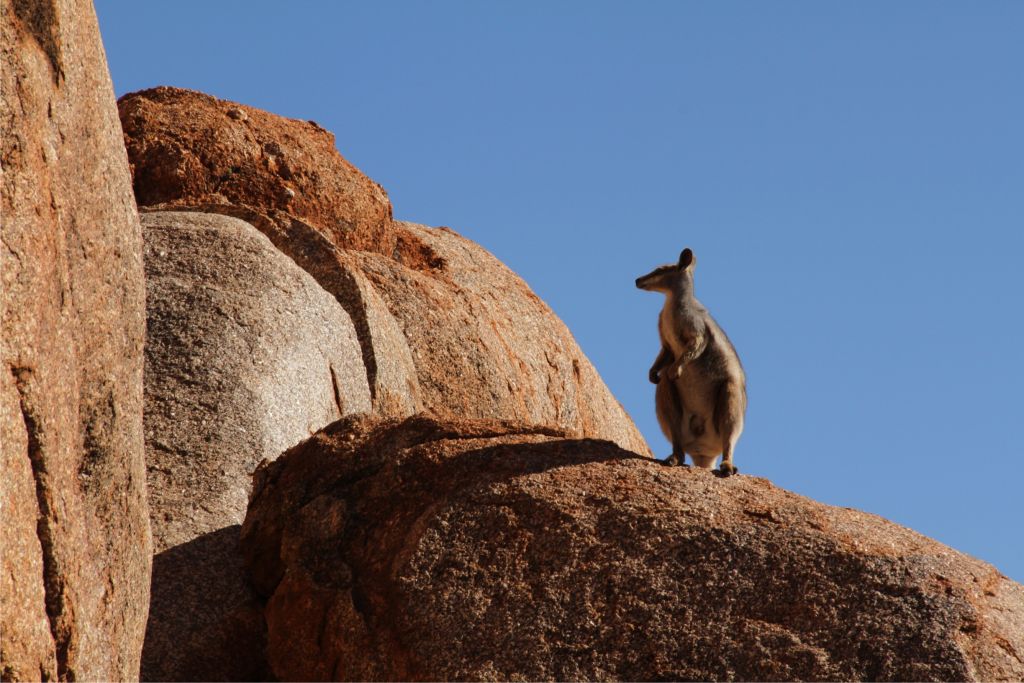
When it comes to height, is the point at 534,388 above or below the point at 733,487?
above

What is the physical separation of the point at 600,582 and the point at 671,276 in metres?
4.51

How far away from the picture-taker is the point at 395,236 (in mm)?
18438

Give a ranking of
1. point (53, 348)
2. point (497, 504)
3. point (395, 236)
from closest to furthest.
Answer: point (53, 348) → point (497, 504) → point (395, 236)

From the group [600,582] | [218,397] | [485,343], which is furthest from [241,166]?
[600,582]

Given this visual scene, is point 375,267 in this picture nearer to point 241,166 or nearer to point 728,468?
point 241,166

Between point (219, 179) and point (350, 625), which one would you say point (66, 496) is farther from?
point (219, 179)

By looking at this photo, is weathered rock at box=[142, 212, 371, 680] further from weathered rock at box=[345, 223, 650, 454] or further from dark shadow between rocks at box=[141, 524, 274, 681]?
weathered rock at box=[345, 223, 650, 454]

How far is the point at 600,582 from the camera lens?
962 cm

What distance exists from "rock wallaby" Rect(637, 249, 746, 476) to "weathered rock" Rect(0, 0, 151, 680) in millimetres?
5593

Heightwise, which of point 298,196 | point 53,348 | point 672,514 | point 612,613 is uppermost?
point 298,196

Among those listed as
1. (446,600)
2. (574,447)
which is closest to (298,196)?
(574,447)

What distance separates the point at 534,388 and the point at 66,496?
9965 millimetres

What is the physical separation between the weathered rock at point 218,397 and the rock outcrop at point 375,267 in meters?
0.66

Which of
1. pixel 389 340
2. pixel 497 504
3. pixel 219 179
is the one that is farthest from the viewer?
pixel 219 179
